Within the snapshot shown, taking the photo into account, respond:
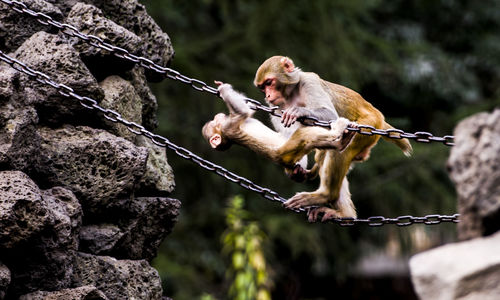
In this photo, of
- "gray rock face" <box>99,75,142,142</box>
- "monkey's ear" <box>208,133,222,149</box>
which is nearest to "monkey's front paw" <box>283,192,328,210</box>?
"monkey's ear" <box>208,133,222,149</box>

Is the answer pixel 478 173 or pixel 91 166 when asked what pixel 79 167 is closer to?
pixel 91 166

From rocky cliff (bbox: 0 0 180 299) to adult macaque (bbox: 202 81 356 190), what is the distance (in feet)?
1.48

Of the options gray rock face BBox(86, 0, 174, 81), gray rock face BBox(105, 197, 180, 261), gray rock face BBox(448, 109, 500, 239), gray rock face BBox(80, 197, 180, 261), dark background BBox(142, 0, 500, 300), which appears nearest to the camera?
gray rock face BBox(448, 109, 500, 239)

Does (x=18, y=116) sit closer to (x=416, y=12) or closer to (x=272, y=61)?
(x=272, y=61)

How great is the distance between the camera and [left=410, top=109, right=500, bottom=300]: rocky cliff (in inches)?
84.0

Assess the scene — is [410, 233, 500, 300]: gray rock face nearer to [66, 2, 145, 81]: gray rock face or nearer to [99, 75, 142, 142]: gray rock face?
[99, 75, 142, 142]: gray rock face

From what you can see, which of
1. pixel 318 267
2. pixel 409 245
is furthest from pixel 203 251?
pixel 409 245

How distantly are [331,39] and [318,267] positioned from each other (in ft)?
12.4

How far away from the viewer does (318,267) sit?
40.1ft

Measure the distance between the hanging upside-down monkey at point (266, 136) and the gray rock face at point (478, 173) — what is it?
1.87 m

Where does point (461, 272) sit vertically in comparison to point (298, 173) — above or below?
below

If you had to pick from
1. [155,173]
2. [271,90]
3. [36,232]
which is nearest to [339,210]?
[271,90]

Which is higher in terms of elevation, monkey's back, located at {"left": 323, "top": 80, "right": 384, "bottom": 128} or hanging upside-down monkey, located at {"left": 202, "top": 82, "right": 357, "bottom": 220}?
monkey's back, located at {"left": 323, "top": 80, "right": 384, "bottom": 128}

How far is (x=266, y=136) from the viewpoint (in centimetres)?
468
